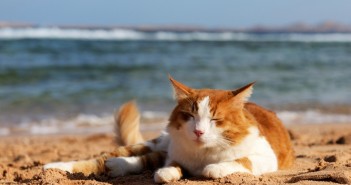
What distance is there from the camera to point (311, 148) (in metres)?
5.73

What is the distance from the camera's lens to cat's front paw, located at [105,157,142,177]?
13.8 feet

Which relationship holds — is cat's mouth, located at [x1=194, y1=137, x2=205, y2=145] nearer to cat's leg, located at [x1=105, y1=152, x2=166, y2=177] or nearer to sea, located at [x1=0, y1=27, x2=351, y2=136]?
cat's leg, located at [x1=105, y1=152, x2=166, y2=177]

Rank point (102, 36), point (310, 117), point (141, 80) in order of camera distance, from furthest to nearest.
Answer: point (102, 36) < point (141, 80) < point (310, 117)

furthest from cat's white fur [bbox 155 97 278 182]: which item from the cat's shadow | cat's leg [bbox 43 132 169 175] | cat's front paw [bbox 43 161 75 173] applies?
cat's front paw [bbox 43 161 75 173]

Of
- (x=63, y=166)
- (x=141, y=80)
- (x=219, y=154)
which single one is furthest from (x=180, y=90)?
(x=141, y=80)

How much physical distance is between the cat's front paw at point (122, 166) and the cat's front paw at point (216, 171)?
0.87m

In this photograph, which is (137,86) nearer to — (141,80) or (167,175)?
(141,80)

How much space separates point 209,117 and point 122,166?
3.43 feet

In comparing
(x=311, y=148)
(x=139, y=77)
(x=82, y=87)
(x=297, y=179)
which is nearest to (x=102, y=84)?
(x=82, y=87)

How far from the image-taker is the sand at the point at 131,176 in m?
3.60

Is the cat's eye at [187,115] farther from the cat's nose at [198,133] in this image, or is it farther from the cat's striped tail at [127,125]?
the cat's striped tail at [127,125]

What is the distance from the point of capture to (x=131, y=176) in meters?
4.12

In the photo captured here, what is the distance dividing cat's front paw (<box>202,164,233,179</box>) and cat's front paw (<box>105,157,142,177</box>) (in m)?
0.87

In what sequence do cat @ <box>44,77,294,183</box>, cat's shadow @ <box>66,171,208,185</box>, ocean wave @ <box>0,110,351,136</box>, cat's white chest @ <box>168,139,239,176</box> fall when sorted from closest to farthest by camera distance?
1. cat @ <box>44,77,294,183</box>
2. cat's white chest @ <box>168,139,239,176</box>
3. cat's shadow @ <box>66,171,208,185</box>
4. ocean wave @ <box>0,110,351,136</box>
